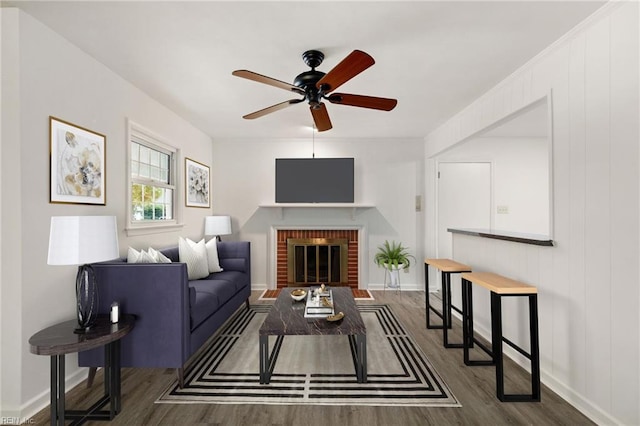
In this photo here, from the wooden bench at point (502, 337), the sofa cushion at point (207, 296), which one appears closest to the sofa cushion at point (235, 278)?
the sofa cushion at point (207, 296)

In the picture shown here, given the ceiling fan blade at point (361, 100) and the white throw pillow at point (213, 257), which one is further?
the white throw pillow at point (213, 257)

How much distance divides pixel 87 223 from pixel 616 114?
120 inches

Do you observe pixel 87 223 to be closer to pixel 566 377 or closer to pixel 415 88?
pixel 415 88

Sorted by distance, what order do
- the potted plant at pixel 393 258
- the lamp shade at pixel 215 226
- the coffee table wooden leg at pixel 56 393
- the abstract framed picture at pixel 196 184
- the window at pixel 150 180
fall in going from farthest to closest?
the potted plant at pixel 393 258, the lamp shade at pixel 215 226, the abstract framed picture at pixel 196 184, the window at pixel 150 180, the coffee table wooden leg at pixel 56 393

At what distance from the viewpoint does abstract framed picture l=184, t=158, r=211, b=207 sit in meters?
4.06

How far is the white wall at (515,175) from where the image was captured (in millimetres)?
4715

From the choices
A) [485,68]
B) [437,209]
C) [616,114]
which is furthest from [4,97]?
[437,209]

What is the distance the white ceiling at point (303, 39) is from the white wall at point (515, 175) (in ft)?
6.11

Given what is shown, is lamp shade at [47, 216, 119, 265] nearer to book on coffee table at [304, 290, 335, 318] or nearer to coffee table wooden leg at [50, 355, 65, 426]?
coffee table wooden leg at [50, 355, 65, 426]

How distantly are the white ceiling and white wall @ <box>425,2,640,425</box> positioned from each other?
0.84 ft

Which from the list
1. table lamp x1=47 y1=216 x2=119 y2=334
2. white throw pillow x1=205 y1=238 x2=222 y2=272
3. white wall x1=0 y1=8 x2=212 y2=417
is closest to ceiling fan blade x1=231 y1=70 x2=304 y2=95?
table lamp x1=47 y1=216 x2=119 y2=334

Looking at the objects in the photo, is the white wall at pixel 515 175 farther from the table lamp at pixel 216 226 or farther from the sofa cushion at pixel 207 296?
the sofa cushion at pixel 207 296

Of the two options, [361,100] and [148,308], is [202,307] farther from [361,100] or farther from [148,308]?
[361,100]

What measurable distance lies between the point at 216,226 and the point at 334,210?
1839 millimetres
